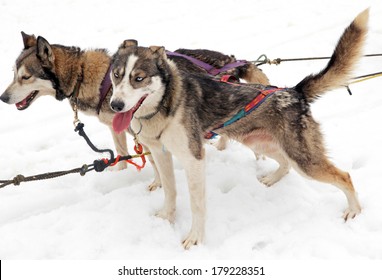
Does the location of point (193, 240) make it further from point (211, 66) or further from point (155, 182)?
point (211, 66)

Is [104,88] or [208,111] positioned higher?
[104,88]

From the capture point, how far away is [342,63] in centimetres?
256

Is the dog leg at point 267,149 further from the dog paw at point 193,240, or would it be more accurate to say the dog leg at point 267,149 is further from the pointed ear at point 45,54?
the pointed ear at point 45,54

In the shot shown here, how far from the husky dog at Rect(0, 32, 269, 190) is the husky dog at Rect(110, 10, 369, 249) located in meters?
0.59

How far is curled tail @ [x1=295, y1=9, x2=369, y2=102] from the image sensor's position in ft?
8.07

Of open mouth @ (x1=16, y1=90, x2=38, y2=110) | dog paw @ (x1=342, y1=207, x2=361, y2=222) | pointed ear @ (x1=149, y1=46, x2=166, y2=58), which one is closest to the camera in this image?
pointed ear @ (x1=149, y1=46, x2=166, y2=58)

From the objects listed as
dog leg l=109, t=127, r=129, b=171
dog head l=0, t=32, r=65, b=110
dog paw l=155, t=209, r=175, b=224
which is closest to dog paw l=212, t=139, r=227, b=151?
dog leg l=109, t=127, r=129, b=171

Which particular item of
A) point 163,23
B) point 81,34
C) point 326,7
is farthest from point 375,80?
point 81,34

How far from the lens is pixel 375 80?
196 inches

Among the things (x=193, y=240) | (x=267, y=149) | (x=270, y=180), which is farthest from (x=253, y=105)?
(x=193, y=240)

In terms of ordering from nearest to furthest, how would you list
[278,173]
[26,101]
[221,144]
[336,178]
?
[336,178] < [26,101] < [278,173] < [221,144]

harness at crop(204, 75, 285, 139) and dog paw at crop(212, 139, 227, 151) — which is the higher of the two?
harness at crop(204, 75, 285, 139)

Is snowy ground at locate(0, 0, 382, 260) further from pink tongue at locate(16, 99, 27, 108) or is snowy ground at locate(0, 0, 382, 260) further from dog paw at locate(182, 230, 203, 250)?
pink tongue at locate(16, 99, 27, 108)

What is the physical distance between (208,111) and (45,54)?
1.44m
